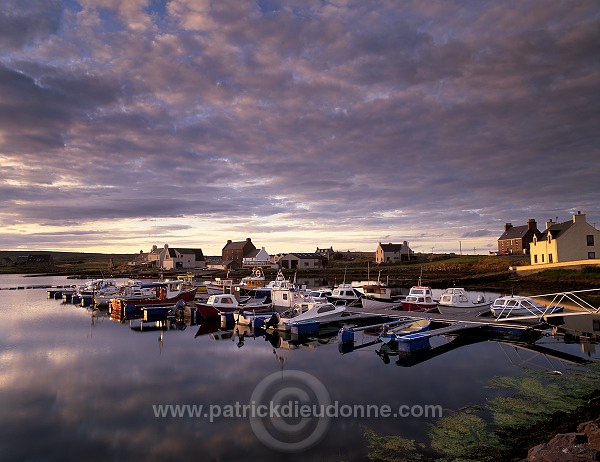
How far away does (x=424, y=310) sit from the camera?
3578 centimetres

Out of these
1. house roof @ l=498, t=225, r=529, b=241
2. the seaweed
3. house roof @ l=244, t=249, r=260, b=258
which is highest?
house roof @ l=498, t=225, r=529, b=241

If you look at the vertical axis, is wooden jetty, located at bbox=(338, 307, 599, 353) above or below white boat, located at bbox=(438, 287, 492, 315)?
below

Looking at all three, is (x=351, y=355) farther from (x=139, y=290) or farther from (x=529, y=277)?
(x=529, y=277)

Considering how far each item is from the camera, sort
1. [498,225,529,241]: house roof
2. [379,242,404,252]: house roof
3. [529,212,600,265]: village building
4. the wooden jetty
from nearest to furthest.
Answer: the wooden jetty → [529,212,600,265]: village building → [498,225,529,241]: house roof → [379,242,404,252]: house roof

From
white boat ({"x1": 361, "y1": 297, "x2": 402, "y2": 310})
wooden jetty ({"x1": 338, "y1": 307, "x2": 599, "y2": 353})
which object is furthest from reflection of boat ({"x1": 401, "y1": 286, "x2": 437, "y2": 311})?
wooden jetty ({"x1": 338, "y1": 307, "x2": 599, "y2": 353})

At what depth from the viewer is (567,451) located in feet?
27.8

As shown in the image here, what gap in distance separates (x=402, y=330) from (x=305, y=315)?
7427 millimetres

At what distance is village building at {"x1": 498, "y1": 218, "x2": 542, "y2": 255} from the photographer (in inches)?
3797

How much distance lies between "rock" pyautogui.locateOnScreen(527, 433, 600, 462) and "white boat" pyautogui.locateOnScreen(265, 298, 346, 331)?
21511mm

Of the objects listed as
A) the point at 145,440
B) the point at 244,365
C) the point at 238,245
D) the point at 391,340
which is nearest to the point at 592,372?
the point at 391,340

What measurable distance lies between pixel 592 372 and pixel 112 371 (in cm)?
2319

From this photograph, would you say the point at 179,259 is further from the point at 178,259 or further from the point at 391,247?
the point at 391,247

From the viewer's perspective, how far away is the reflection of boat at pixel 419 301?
3634 cm

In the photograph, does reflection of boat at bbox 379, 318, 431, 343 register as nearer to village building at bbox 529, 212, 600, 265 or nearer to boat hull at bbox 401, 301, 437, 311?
boat hull at bbox 401, 301, 437, 311
